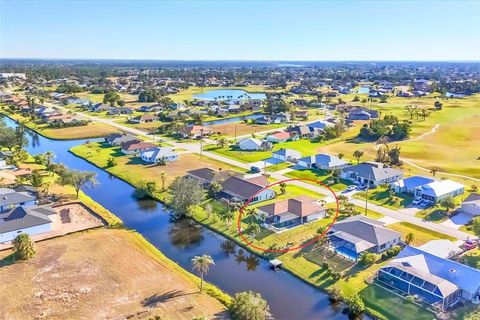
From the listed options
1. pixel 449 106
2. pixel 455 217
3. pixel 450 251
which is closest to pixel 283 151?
pixel 455 217

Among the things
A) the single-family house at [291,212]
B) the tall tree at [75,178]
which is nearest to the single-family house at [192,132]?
the tall tree at [75,178]

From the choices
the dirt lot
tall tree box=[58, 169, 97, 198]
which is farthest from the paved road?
the dirt lot

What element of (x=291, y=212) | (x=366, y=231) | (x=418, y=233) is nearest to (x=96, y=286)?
(x=291, y=212)

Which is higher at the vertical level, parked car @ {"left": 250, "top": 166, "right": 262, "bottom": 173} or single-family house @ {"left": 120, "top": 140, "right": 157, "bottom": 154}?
single-family house @ {"left": 120, "top": 140, "right": 157, "bottom": 154}

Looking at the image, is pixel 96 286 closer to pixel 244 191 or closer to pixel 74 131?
pixel 244 191

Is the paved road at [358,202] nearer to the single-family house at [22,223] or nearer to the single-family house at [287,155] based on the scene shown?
the single-family house at [287,155]

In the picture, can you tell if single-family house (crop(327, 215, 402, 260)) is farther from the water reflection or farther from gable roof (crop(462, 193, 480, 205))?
the water reflection

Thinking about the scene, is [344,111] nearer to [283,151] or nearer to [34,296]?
[283,151]
